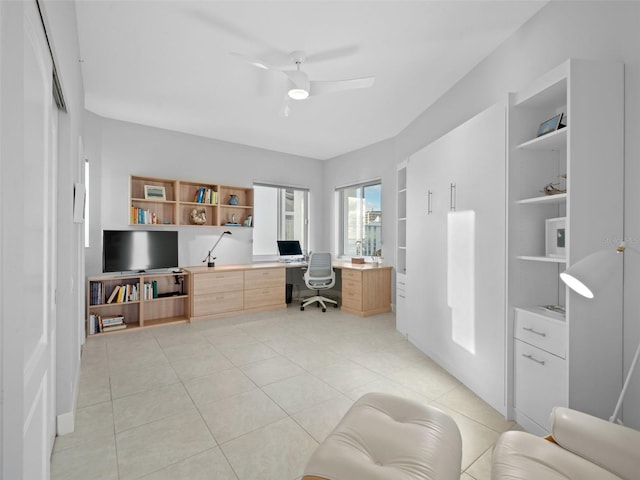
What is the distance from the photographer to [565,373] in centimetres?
176

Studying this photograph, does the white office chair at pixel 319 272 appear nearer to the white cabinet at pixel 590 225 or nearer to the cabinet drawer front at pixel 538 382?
the cabinet drawer front at pixel 538 382

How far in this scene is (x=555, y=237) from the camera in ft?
6.75

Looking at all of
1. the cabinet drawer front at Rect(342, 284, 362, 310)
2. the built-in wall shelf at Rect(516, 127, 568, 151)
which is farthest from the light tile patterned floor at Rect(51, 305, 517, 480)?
the built-in wall shelf at Rect(516, 127, 568, 151)

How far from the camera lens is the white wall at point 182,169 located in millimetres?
4266

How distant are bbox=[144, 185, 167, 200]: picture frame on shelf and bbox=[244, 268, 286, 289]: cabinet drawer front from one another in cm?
167

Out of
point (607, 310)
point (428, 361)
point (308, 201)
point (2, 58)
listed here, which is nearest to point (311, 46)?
point (2, 58)

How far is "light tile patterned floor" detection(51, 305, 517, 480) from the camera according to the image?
1764 millimetres

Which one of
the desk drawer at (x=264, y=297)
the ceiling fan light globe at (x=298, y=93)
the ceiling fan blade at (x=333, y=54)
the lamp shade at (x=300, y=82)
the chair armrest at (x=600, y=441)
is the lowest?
the desk drawer at (x=264, y=297)

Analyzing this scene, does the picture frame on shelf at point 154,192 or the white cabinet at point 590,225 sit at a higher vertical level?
the picture frame on shelf at point 154,192

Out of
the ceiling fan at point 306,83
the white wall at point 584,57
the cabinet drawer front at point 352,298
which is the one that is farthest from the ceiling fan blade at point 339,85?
the cabinet drawer front at point 352,298

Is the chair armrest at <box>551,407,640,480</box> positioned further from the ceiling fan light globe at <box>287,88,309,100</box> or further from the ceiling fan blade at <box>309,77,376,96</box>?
the ceiling fan light globe at <box>287,88,309,100</box>

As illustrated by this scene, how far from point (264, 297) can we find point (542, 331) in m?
4.00

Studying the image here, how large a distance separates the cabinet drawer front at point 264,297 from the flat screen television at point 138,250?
1.20 metres

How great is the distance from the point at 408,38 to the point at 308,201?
4140mm
